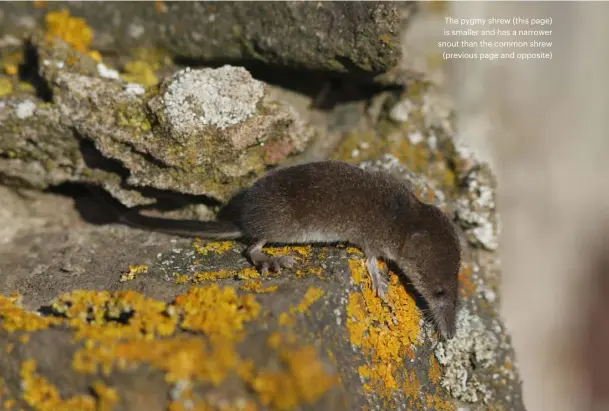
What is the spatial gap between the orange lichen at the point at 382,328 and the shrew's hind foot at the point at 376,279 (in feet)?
0.11

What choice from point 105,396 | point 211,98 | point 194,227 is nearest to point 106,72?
point 211,98

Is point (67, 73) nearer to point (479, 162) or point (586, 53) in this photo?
point (479, 162)

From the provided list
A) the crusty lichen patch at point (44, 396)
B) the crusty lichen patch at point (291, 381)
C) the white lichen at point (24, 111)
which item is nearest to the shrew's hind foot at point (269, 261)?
the crusty lichen patch at point (291, 381)

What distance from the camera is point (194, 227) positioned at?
412 cm

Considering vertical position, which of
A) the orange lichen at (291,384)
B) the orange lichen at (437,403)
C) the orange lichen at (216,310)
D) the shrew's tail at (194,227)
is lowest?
the orange lichen at (437,403)

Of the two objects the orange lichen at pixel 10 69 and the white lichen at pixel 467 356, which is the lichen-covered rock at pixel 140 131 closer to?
the orange lichen at pixel 10 69

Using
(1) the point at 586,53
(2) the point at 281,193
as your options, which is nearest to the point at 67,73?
(2) the point at 281,193

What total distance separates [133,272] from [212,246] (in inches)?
24.4

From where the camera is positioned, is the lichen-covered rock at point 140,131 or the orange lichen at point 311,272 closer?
the orange lichen at point 311,272

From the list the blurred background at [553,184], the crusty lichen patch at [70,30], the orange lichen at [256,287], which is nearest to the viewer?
the orange lichen at [256,287]

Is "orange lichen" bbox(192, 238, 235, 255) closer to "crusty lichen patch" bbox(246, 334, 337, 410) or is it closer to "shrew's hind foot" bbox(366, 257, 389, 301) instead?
"shrew's hind foot" bbox(366, 257, 389, 301)

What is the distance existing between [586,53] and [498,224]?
2678 millimetres

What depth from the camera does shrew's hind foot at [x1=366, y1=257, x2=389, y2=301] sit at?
3.83 m

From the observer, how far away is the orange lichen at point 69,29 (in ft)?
16.1
